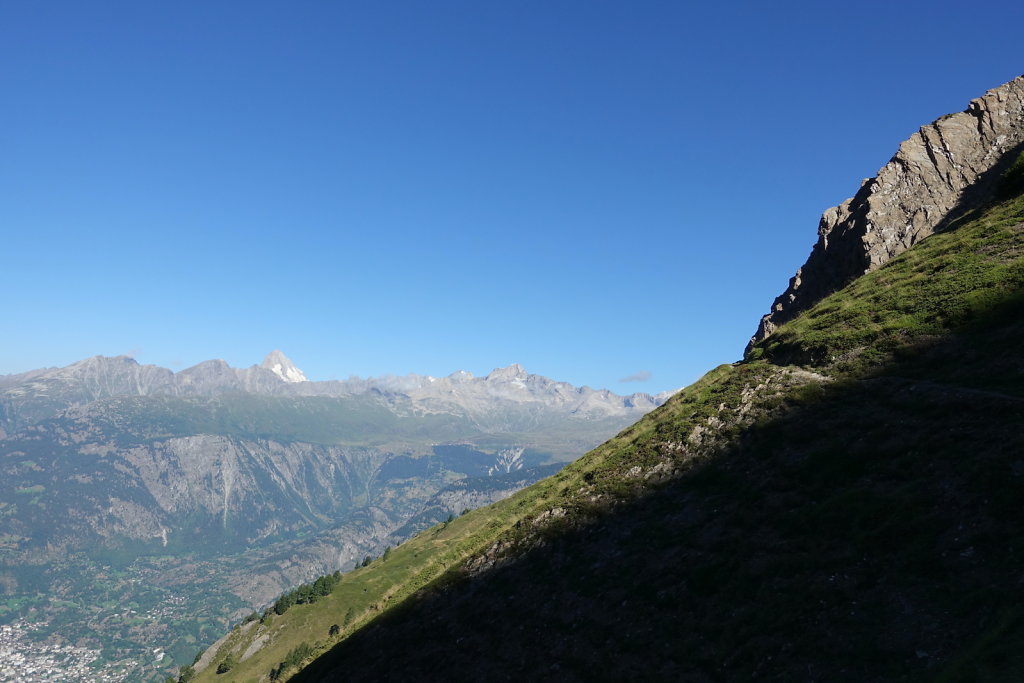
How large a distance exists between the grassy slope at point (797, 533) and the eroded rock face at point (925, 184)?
108 feet

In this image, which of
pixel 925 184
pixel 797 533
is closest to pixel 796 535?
pixel 797 533

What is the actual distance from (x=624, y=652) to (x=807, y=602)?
710 centimetres

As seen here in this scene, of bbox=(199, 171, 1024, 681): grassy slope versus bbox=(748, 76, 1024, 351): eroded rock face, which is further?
bbox=(748, 76, 1024, 351): eroded rock face

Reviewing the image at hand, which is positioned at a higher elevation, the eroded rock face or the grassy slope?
the eroded rock face

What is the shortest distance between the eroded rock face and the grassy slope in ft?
108

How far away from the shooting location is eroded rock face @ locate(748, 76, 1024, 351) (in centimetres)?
7719

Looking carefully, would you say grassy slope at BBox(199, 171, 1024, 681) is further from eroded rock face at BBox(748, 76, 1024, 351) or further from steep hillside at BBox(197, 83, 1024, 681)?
eroded rock face at BBox(748, 76, 1024, 351)

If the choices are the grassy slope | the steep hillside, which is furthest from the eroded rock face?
the grassy slope

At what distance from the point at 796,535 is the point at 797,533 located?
4.5 inches

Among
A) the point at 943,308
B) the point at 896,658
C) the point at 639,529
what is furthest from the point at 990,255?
the point at 896,658

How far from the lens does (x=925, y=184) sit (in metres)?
82.2

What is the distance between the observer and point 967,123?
85.8 m

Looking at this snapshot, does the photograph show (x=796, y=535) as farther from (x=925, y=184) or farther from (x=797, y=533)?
(x=925, y=184)

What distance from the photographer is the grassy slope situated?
17578 mm
